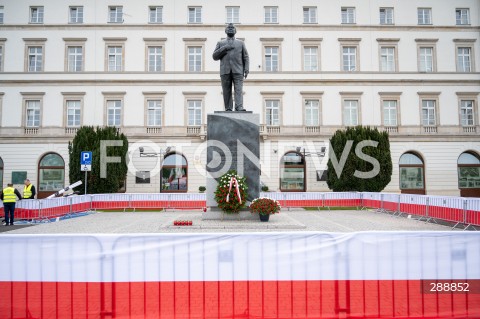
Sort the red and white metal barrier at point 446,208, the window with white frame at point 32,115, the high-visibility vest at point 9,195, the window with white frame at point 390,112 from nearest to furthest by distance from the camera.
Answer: the red and white metal barrier at point 446,208 < the high-visibility vest at point 9,195 < the window with white frame at point 32,115 < the window with white frame at point 390,112

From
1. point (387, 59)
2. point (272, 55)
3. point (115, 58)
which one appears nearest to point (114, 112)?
point (115, 58)

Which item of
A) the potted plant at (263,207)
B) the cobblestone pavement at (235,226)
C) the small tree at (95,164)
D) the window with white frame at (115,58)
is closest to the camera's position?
the cobblestone pavement at (235,226)

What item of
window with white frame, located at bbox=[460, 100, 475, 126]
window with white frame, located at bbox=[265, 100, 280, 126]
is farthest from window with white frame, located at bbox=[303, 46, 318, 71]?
window with white frame, located at bbox=[460, 100, 475, 126]

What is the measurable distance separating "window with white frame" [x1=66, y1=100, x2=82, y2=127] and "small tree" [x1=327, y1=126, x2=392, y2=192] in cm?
2079

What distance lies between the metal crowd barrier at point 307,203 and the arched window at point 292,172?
275 inches

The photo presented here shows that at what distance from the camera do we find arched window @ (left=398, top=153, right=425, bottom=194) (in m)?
29.5

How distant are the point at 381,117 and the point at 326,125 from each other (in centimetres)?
477

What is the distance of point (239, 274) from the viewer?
172 inches

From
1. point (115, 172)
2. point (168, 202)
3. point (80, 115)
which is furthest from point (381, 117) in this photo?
point (80, 115)

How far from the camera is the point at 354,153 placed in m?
24.3

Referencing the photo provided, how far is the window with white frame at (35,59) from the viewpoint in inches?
1158

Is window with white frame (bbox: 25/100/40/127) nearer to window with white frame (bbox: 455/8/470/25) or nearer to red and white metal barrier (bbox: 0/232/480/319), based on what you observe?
red and white metal barrier (bbox: 0/232/480/319)

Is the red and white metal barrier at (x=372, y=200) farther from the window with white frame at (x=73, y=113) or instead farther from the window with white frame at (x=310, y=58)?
the window with white frame at (x=73, y=113)

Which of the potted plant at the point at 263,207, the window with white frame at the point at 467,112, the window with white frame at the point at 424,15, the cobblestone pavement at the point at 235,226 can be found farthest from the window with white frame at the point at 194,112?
the window with white frame at the point at 467,112
